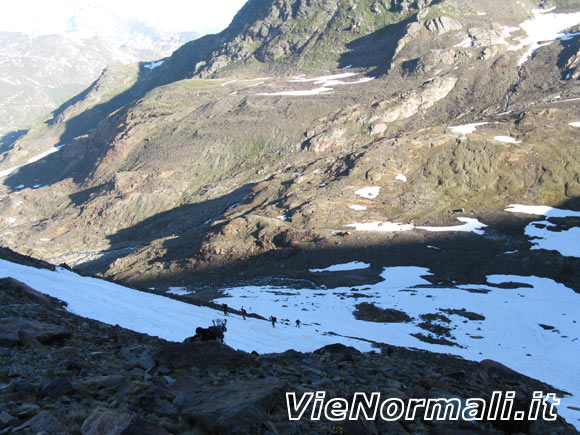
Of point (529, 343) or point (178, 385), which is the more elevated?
point (178, 385)

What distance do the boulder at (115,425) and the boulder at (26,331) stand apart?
5.14m

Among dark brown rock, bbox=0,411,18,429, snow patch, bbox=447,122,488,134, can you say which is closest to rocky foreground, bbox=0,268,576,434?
dark brown rock, bbox=0,411,18,429

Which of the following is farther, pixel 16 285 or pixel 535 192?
pixel 535 192

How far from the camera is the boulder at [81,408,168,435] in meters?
5.99

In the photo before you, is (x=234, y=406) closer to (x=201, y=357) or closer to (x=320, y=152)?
(x=201, y=357)

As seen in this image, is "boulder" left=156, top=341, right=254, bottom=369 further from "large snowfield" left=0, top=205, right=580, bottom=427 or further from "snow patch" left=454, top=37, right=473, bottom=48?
"snow patch" left=454, top=37, right=473, bottom=48

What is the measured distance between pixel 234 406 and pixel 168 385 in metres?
2.22

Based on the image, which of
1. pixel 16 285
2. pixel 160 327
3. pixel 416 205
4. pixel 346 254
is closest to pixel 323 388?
pixel 160 327

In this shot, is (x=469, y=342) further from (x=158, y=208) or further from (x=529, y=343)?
(x=158, y=208)

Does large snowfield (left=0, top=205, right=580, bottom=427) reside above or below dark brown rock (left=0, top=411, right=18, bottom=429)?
below

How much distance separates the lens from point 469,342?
34.8 m

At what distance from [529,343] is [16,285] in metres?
35.7

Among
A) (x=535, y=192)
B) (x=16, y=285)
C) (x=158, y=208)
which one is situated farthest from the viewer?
(x=158, y=208)

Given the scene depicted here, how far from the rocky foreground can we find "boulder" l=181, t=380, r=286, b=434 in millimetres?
17
